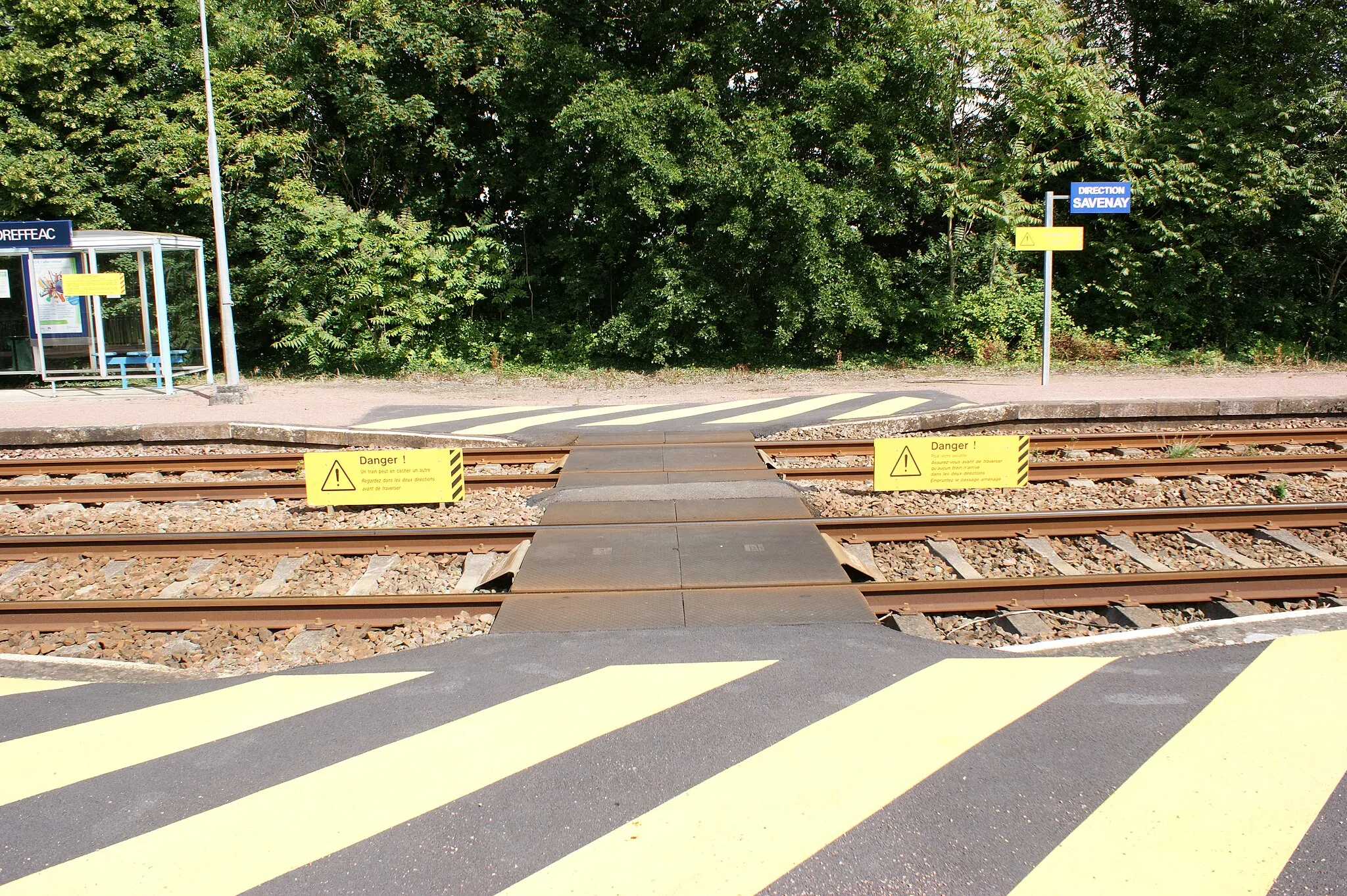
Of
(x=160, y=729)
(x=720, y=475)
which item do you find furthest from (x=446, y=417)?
(x=160, y=729)

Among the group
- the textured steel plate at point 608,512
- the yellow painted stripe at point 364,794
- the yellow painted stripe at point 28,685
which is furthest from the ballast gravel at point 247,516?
the yellow painted stripe at point 364,794

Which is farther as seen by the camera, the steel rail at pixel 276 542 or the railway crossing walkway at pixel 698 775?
the steel rail at pixel 276 542

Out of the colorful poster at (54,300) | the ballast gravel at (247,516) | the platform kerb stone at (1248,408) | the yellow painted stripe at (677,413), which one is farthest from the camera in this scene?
the colorful poster at (54,300)

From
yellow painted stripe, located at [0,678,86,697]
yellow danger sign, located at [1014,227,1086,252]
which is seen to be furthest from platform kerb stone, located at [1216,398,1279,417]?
yellow painted stripe, located at [0,678,86,697]

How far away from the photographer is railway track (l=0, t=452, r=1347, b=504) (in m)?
9.45

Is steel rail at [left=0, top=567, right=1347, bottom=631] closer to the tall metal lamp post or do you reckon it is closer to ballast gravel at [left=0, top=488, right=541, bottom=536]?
ballast gravel at [left=0, top=488, right=541, bottom=536]

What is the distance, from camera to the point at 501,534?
751 centimetres

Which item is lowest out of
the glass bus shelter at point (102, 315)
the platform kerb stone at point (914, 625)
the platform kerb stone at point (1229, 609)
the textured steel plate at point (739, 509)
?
the platform kerb stone at point (1229, 609)

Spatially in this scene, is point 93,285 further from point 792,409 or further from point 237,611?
point 237,611

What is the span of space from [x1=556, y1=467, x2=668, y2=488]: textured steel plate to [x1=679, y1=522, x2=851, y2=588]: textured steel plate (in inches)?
67.8

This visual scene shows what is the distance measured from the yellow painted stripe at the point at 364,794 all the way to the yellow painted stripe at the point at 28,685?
1.96 m

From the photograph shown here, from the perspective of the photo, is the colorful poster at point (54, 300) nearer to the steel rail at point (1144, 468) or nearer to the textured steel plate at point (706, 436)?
the textured steel plate at point (706, 436)

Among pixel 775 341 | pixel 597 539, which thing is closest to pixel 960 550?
pixel 597 539

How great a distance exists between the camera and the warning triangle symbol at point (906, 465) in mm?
8703
